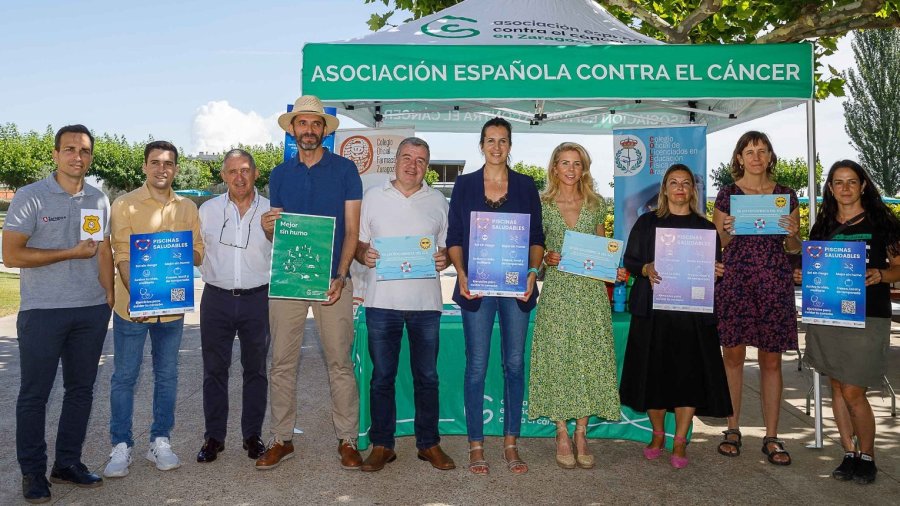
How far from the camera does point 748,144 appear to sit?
4.45 m

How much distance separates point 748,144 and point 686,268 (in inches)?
38.0

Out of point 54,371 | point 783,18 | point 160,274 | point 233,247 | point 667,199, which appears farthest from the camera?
point 783,18

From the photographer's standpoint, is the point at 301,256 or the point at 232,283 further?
the point at 232,283

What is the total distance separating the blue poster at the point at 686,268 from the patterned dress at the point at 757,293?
1.14 feet

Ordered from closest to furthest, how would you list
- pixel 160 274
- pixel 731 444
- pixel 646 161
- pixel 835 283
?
pixel 160 274, pixel 835 283, pixel 731 444, pixel 646 161

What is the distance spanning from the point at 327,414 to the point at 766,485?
321 centimetres

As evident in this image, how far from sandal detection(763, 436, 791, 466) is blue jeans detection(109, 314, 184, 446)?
380 cm

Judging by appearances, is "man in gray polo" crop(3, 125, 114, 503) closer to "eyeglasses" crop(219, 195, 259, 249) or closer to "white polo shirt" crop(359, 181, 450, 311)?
"eyeglasses" crop(219, 195, 259, 249)

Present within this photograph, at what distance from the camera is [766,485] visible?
4.08 metres

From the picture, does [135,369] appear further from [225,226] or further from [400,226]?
[400,226]

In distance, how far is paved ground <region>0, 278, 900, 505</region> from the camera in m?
3.85

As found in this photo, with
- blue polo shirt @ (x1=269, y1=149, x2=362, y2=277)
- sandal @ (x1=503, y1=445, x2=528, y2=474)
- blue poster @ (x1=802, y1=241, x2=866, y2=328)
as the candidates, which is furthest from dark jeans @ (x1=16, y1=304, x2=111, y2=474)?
blue poster @ (x1=802, y1=241, x2=866, y2=328)

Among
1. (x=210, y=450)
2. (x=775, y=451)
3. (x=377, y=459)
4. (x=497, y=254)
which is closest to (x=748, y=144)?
(x=497, y=254)

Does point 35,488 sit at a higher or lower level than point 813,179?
lower
